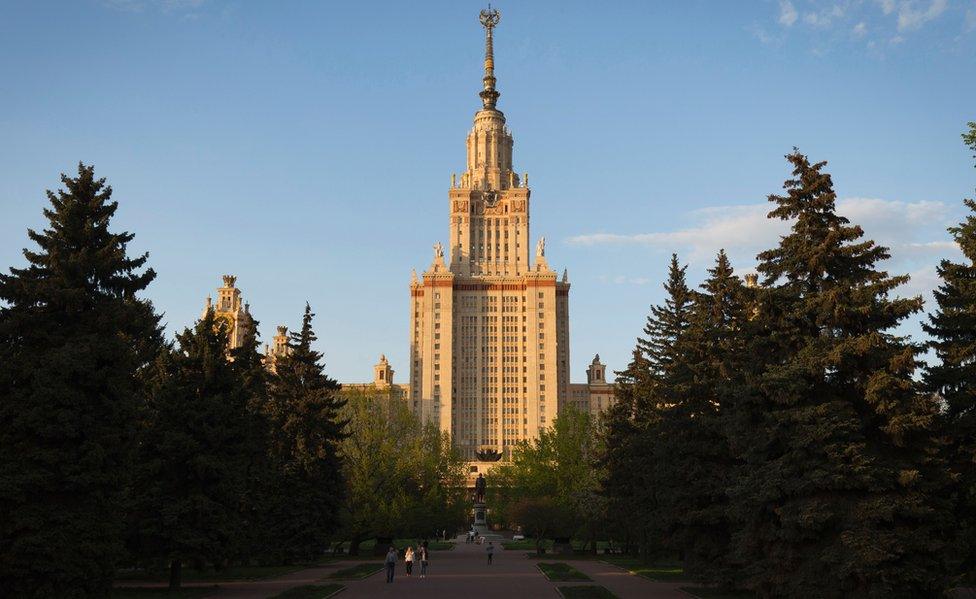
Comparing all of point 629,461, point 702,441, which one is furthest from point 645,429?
point 702,441

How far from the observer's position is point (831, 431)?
25.7 meters

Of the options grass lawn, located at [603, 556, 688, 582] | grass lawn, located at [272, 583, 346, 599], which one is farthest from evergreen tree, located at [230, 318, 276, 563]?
grass lawn, located at [603, 556, 688, 582]

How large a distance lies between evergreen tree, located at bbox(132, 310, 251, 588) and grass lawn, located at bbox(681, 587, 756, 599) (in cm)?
1899

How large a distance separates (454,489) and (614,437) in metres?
26.4

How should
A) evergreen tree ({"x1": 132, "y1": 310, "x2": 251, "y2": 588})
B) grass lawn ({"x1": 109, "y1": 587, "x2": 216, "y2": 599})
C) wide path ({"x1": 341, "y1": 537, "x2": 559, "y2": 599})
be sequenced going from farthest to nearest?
evergreen tree ({"x1": 132, "y1": 310, "x2": 251, "y2": 588}), wide path ({"x1": 341, "y1": 537, "x2": 559, "y2": 599}), grass lawn ({"x1": 109, "y1": 587, "x2": 216, "y2": 599})

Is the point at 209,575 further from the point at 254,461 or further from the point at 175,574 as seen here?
the point at 175,574

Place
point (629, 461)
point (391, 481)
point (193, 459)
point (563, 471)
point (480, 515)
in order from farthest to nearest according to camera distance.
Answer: point (480, 515) < point (563, 471) < point (391, 481) < point (629, 461) < point (193, 459)

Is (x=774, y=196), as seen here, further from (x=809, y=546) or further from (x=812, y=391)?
(x=809, y=546)

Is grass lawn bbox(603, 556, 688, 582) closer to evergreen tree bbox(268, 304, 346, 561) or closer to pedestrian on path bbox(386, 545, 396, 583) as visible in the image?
pedestrian on path bbox(386, 545, 396, 583)

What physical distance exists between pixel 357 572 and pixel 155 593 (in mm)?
14016

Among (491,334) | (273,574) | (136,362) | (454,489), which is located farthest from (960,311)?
(491,334)

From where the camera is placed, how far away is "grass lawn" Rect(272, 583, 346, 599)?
33.5m

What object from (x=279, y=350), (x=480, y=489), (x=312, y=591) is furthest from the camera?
(x=480, y=489)

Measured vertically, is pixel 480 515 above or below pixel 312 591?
below
